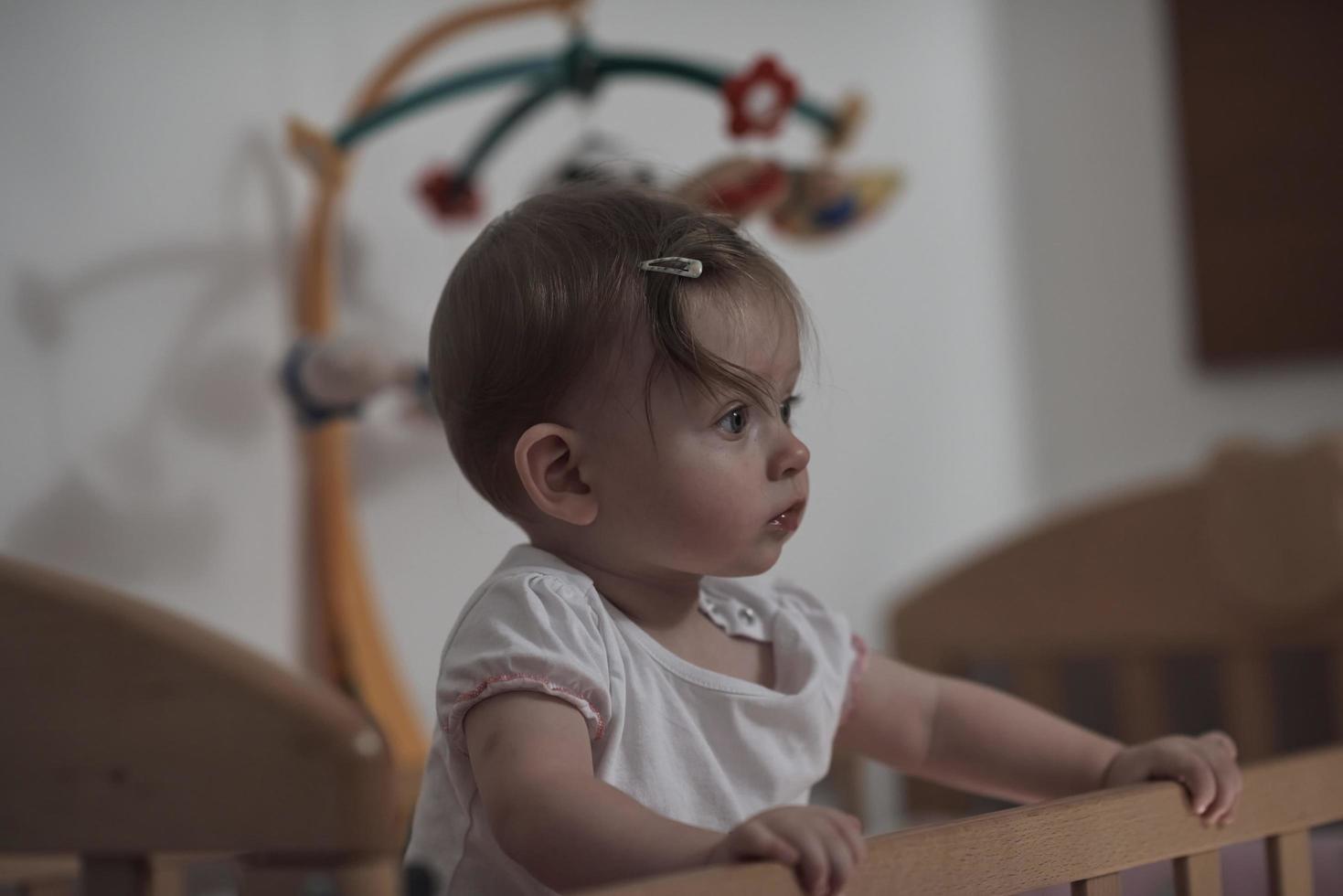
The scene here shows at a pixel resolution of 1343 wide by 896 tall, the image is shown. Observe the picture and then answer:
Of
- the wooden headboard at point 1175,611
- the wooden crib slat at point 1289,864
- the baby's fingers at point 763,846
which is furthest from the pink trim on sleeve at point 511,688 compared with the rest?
the wooden headboard at point 1175,611

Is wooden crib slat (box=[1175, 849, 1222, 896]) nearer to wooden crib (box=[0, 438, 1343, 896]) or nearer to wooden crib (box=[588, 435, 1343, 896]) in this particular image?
wooden crib (box=[0, 438, 1343, 896])

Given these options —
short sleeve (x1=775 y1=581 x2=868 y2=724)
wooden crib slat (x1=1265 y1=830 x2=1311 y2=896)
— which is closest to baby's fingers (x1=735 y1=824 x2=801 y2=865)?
short sleeve (x1=775 y1=581 x2=868 y2=724)

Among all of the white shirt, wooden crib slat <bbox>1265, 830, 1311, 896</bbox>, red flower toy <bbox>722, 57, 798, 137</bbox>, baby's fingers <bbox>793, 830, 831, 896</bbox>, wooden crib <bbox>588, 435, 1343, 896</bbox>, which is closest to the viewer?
baby's fingers <bbox>793, 830, 831, 896</bbox>

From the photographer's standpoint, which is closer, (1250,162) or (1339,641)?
(1339,641)

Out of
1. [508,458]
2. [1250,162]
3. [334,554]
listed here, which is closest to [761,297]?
[508,458]

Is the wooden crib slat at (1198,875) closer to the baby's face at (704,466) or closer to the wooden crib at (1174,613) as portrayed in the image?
the baby's face at (704,466)

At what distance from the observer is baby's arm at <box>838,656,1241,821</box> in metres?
0.72

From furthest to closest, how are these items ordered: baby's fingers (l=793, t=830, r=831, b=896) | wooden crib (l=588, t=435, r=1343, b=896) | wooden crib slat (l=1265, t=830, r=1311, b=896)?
wooden crib (l=588, t=435, r=1343, b=896) → wooden crib slat (l=1265, t=830, r=1311, b=896) → baby's fingers (l=793, t=830, r=831, b=896)

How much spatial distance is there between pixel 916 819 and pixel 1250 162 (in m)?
0.91

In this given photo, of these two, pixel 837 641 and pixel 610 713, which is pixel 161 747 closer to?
pixel 610 713

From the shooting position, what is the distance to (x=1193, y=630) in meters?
1.42

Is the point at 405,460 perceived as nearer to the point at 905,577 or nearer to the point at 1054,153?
the point at 905,577

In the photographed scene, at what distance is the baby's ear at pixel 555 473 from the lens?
0.60 m

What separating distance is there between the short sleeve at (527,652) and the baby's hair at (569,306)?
6 cm
